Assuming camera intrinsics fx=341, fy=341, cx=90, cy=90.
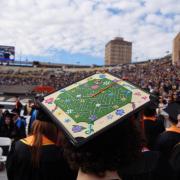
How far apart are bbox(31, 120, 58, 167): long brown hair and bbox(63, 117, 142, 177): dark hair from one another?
4.20 ft

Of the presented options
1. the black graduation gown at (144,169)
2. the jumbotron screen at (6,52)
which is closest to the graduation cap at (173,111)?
the black graduation gown at (144,169)

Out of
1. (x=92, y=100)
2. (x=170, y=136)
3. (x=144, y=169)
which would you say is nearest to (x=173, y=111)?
(x=170, y=136)

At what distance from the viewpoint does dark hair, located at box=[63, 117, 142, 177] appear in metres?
1.54

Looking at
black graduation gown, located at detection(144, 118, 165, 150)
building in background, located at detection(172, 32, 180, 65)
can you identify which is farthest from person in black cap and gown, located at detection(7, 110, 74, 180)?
building in background, located at detection(172, 32, 180, 65)

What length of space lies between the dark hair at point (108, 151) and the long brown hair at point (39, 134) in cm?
128

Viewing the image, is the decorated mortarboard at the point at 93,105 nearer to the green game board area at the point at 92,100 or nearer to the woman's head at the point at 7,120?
the green game board area at the point at 92,100

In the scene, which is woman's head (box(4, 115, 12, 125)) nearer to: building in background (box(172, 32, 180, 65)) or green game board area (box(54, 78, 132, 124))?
green game board area (box(54, 78, 132, 124))

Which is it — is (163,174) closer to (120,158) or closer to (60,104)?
(120,158)

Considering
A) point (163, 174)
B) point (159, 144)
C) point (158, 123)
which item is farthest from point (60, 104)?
point (158, 123)

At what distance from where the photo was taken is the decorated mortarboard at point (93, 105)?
5.06ft

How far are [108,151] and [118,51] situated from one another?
14416cm

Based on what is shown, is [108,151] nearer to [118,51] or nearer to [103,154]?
[103,154]

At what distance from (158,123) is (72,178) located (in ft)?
9.25

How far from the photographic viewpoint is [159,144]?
366 centimetres
